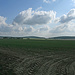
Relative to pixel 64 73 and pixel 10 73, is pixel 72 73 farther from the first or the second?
pixel 10 73

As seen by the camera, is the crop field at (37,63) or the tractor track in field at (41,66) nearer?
the tractor track in field at (41,66)

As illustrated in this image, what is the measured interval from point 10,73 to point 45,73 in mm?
3158

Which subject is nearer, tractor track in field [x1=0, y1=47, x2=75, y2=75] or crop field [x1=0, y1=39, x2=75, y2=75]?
tractor track in field [x1=0, y1=47, x2=75, y2=75]

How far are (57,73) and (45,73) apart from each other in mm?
1066

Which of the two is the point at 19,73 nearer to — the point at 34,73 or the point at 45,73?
the point at 34,73

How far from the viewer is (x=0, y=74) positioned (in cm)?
855

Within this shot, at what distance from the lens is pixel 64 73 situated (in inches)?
336

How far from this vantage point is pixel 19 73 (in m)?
8.68

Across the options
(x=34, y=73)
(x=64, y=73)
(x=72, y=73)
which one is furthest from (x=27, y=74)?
(x=72, y=73)

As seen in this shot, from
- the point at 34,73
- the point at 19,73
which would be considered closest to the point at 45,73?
the point at 34,73

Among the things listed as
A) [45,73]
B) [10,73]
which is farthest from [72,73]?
[10,73]

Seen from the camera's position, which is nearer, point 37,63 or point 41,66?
point 41,66

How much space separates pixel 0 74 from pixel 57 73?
5.02 meters

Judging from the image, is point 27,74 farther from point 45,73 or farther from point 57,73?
point 57,73
